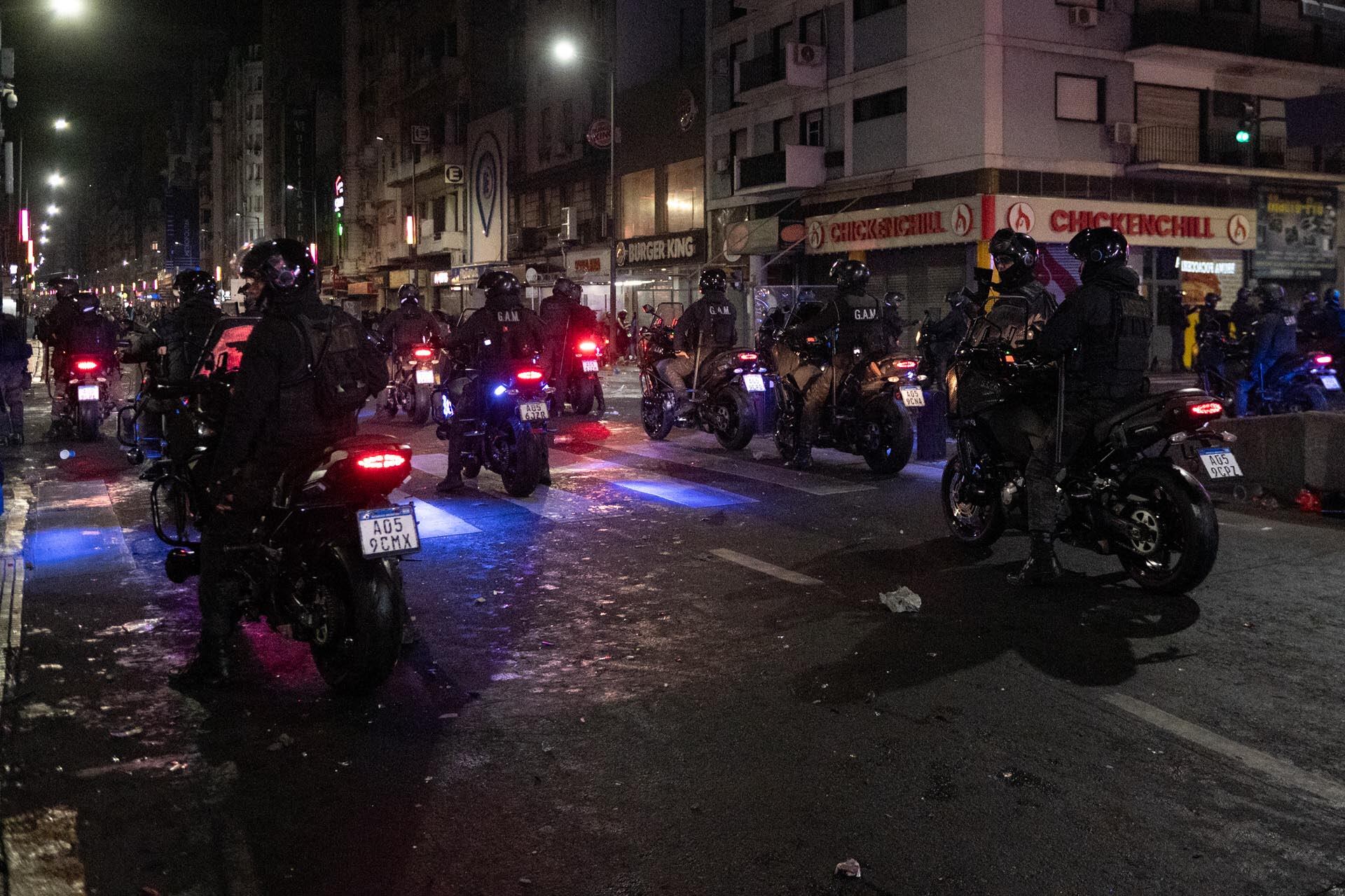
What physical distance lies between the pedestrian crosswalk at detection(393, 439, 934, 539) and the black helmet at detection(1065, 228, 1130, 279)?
13.0ft

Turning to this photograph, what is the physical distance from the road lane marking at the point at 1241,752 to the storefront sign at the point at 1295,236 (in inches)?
1298

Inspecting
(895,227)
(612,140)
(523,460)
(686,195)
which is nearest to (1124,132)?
(895,227)

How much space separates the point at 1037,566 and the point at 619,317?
34741 mm

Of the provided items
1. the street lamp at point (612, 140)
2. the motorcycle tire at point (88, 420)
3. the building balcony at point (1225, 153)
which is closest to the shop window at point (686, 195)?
the street lamp at point (612, 140)

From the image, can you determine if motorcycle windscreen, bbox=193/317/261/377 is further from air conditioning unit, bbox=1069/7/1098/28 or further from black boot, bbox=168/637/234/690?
air conditioning unit, bbox=1069/7/1098/28

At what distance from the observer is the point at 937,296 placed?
3234 cm

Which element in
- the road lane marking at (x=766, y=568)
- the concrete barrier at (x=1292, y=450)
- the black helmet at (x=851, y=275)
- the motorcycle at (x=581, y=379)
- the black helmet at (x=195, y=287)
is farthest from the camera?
the motorcycle at (x=581, y=379)

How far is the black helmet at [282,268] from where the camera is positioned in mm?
5355

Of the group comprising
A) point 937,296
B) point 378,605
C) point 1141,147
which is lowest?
point 378,605

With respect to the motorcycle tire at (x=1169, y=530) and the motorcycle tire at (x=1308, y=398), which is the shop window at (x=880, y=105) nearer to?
the motorcycle tire at (x=1308, y=398)

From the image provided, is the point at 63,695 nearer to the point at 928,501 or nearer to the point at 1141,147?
the point at 928,501

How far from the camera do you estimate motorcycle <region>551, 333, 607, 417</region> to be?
18.8 metres

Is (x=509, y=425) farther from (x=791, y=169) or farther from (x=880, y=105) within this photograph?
(x=791, y=169)

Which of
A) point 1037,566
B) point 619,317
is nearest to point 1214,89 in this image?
point 619,317
